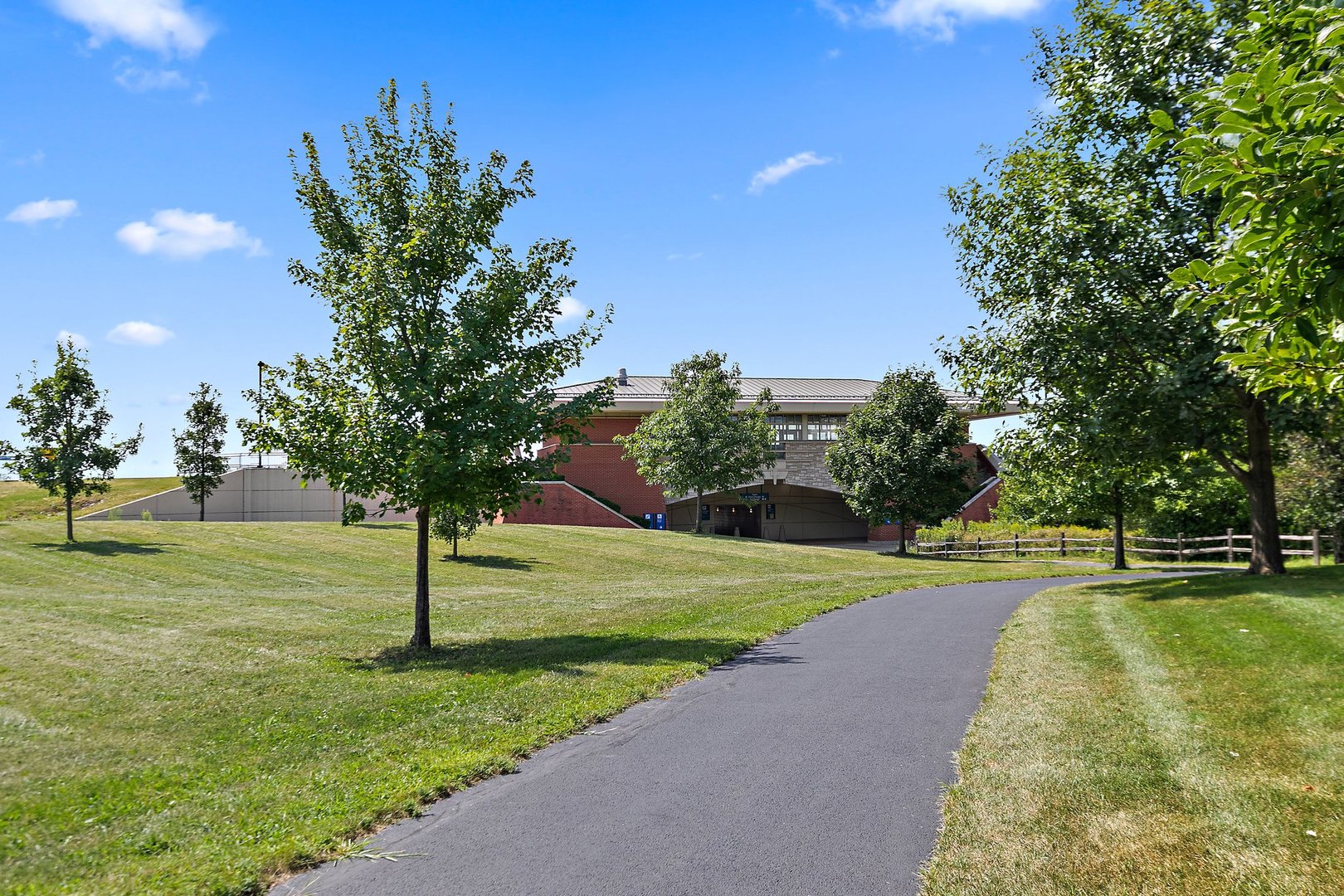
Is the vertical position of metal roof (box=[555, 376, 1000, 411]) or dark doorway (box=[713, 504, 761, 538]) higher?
metal roof (box=[555, 376, 1000, 411])

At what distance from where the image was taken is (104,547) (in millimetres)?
26562

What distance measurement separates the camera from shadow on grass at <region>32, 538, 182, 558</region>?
25658 mm

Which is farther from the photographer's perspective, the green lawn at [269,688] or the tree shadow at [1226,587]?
the tree shadow at [1226,587]

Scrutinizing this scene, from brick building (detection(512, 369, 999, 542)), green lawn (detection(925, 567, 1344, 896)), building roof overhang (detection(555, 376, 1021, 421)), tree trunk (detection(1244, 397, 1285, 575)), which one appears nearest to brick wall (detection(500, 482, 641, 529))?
brick building (detection(512, 369, 999, 542))

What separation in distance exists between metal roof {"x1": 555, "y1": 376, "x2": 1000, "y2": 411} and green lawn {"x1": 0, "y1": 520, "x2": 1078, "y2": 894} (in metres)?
28.9

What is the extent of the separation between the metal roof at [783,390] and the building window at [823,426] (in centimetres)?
133

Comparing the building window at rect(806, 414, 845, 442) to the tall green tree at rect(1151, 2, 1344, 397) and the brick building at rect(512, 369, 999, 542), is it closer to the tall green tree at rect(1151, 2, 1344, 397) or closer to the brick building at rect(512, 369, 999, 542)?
the brick building at rect(512, 369, 999, 542)

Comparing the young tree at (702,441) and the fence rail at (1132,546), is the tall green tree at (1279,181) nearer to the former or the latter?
the fence rail at (1132,546)

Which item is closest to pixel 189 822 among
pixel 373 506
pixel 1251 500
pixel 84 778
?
pixel 84 778

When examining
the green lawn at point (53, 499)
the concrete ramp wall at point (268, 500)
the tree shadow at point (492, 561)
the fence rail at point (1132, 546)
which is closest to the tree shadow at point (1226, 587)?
the fence rail at point (1132, 546)

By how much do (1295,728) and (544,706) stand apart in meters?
6.53

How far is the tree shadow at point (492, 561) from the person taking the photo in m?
29.8

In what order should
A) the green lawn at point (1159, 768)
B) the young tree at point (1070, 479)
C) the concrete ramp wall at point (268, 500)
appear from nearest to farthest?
the green lawn at point (1159, 768)
the young tree at point (1070, 479)
the concrete ramp wall at point (268, 500)

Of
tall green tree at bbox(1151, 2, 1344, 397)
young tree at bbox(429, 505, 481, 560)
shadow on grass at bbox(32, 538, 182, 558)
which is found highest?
tall green tree at bbox(1151, 2, 1344, 397)
